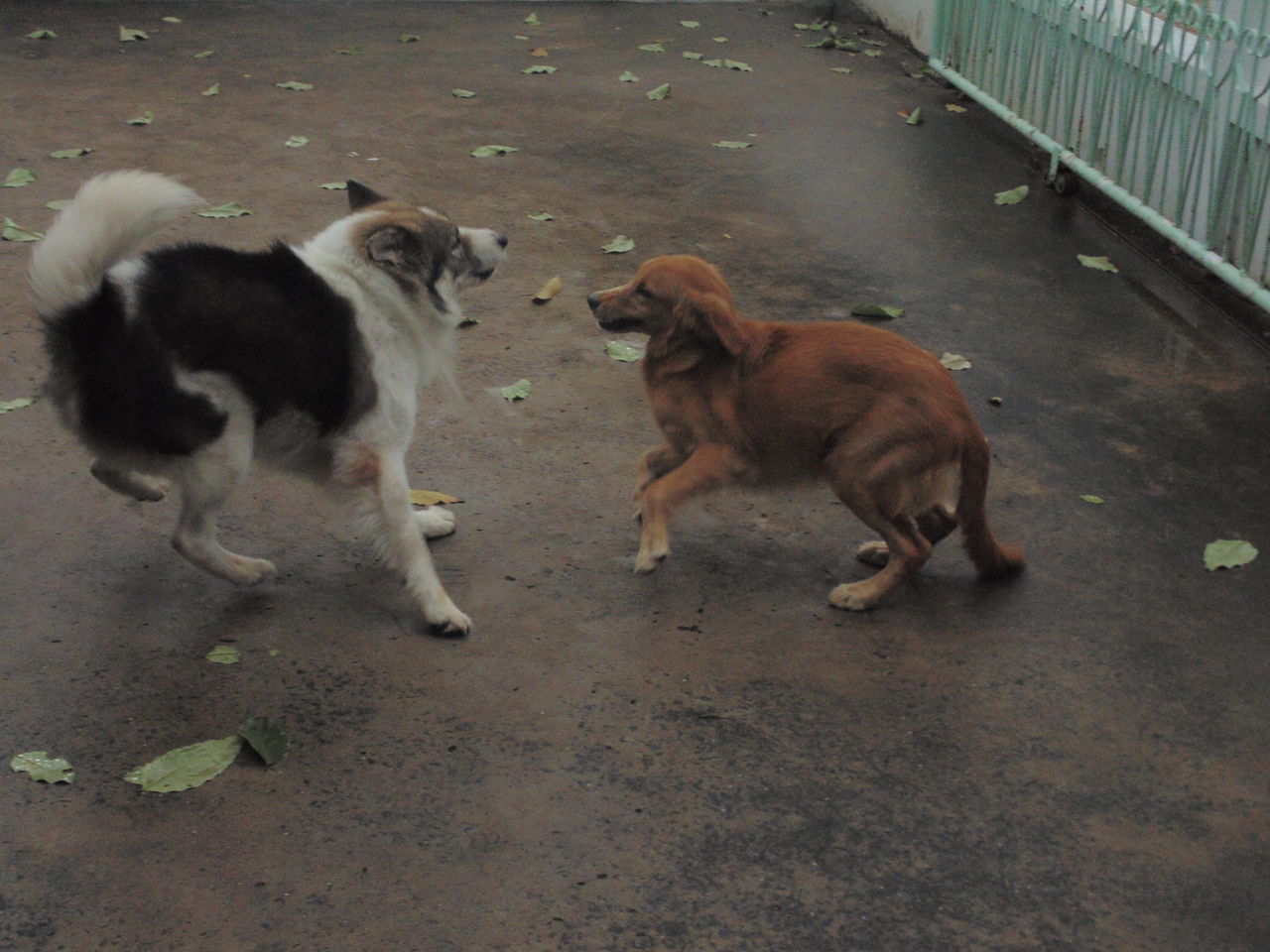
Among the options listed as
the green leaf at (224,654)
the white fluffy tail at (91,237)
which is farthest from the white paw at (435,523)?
the white fluffy tail at (91,237)

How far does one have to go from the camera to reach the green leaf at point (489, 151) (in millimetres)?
7680

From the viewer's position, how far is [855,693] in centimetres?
340

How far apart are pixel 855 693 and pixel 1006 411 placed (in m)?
2.01

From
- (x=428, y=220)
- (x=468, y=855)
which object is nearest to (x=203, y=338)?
(x=428, y=220)

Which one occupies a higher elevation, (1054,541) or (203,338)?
(203,338)

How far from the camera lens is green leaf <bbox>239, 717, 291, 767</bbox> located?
10.0 feet

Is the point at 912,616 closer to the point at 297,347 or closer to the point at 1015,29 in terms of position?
the point at 297,347

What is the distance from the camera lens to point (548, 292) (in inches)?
228

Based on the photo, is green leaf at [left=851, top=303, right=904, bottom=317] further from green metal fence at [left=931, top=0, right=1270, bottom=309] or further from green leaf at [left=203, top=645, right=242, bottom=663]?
green leaf at [left=203, top=645, right=242, bottom=663]

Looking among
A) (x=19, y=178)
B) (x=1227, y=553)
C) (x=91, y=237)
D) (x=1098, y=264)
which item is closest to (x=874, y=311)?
(x=1098, y=264)

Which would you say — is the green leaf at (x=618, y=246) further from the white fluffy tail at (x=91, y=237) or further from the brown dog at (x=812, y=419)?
the white fluffy tail at (x=91, y=237)

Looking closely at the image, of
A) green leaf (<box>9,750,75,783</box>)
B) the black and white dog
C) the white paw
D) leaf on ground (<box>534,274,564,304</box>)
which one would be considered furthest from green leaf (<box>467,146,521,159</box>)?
green leaf (<box>9,750,75,783</box>)

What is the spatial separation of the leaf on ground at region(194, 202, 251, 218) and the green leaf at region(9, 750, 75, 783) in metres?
3.96

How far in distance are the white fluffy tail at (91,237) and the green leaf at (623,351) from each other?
236cm
